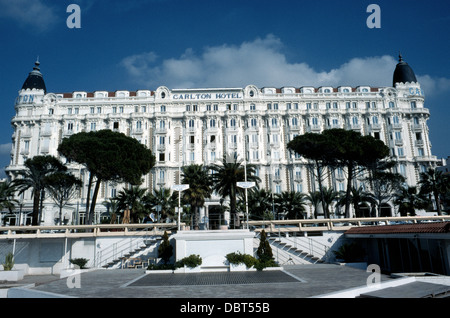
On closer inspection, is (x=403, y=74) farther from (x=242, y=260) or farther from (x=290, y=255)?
(x=242, y=260)

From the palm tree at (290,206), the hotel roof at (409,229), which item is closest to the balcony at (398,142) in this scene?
the palm tree at (290,206)

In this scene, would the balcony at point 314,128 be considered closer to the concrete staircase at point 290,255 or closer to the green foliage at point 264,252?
the concrete staircase at point 290,255

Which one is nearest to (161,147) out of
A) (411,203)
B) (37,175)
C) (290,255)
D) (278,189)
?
(278,189)

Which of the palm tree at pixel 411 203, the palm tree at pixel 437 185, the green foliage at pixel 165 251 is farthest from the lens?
the palm tree at pixel 437 185

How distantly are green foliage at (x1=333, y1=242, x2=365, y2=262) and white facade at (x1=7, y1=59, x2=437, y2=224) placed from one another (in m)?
39.9

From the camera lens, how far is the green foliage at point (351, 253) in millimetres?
25469

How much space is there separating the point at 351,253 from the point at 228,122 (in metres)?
47.7

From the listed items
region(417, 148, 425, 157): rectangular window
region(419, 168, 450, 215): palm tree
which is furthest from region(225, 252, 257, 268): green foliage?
region(417, 148, 425, 157): rectangular window

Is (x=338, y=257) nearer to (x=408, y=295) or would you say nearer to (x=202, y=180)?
(x=408, y=295)

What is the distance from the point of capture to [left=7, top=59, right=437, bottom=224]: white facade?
221 ft

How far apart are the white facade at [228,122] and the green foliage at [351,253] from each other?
131 ft

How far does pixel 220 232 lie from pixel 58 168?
34.6 m

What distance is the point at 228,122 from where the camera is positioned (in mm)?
70125

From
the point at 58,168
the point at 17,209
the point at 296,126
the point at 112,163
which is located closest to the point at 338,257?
the point at 112,163
